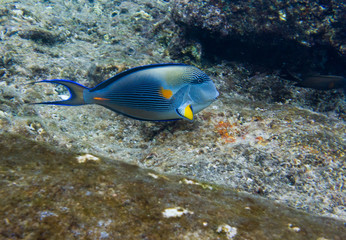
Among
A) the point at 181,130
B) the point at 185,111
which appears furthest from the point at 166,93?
the point at 181,130

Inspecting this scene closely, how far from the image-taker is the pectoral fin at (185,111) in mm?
1917

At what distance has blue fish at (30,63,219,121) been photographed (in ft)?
5.60

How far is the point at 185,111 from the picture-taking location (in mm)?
1946

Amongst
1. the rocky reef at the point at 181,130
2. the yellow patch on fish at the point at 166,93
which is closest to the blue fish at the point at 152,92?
the yellow patch on fish at the point at 166,93

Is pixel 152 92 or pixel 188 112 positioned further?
pixel 188 112

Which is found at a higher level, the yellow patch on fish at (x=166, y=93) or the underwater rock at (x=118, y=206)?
the yellow patch on fish at (x=166, y=93)

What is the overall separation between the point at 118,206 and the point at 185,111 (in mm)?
1005

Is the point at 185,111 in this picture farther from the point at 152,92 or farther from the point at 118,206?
the point at 118,206

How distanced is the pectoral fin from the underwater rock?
0.59 meters

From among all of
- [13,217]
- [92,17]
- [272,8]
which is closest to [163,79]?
[13,217]

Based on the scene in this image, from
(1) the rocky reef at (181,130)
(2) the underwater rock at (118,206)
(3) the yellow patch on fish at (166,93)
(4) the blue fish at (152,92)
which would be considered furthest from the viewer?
(3) the yellow patch on fish at (166,93)

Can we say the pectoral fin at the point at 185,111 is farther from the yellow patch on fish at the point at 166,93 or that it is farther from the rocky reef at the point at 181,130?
the rocky reef at the point at 181,130

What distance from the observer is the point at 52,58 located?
12.4 feet

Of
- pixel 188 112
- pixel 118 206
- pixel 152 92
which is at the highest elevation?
pixel 152 92
